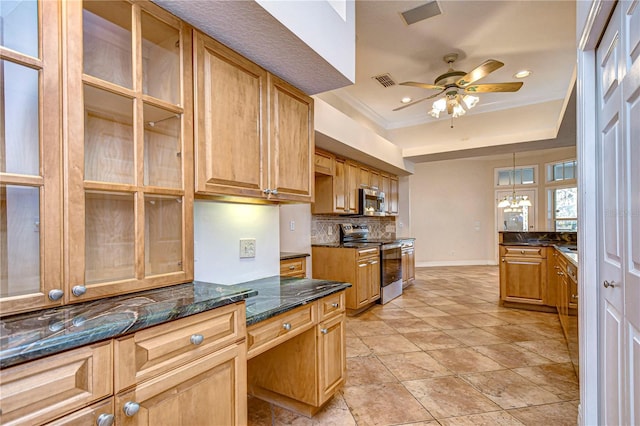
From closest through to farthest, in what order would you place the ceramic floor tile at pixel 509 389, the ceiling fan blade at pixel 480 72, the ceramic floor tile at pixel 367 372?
1. the ceramic floor tile at pixel 509 389
2. the ceramic floor tile at pixel 367 372
3. the ceiling fan blade at pixel 480 72

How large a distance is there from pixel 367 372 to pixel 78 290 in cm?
215

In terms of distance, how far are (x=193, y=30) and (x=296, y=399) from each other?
2.10 meters

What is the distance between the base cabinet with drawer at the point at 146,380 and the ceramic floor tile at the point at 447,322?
9.72ft

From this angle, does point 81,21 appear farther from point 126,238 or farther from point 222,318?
point 222,318

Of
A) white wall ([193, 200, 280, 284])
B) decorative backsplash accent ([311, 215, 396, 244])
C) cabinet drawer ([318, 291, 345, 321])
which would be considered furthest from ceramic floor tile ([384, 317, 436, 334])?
white wall ([193, 200, 280, 284])

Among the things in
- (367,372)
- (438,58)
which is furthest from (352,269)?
(438,58)

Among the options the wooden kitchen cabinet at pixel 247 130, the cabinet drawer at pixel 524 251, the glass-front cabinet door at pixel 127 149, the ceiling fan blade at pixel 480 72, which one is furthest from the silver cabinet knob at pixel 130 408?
the cabinet drawer at pixel 524 251

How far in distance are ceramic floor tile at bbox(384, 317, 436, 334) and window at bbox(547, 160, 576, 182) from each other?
19.7ft

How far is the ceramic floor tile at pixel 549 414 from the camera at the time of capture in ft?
6.16

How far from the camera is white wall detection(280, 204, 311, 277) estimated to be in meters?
3.84

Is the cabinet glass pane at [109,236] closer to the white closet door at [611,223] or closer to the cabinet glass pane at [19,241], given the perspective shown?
the cabinet glass pane at [19,241]

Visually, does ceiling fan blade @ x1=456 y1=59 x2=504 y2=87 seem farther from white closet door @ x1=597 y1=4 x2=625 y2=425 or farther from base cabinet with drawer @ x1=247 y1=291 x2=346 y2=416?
base cabinet with drawer @ x1=247 y1=291 x2=346 y2=416

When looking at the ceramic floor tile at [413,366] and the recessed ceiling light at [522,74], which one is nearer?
the ceramic floor tile at [413,366]

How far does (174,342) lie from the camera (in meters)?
1.05
